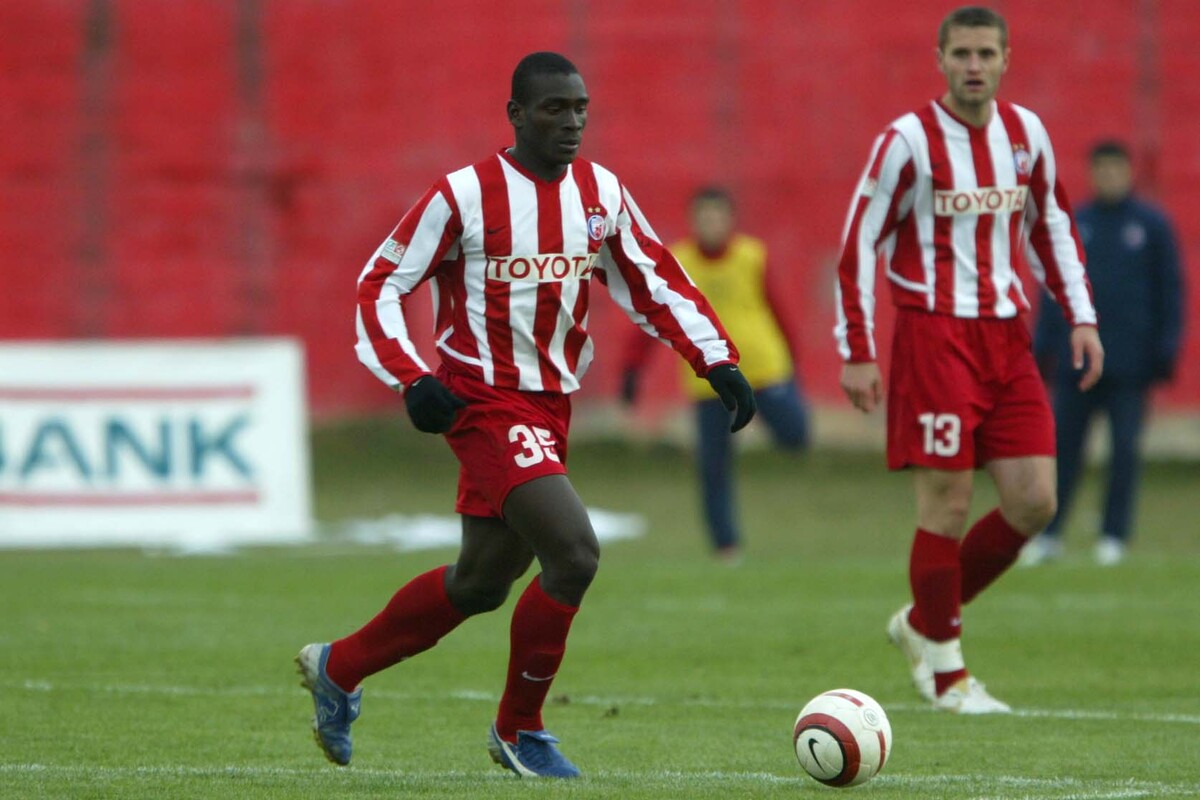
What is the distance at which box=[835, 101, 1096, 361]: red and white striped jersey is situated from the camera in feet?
24.1

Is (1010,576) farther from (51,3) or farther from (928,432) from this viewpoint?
(51,3)

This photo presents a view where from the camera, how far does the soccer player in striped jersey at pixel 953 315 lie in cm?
732

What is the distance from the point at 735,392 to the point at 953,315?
1637 millimetres

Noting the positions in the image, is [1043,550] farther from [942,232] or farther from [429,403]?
[429,403]

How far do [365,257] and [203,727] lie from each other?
13.7 m

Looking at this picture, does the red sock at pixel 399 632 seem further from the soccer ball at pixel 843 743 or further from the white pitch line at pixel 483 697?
the white pitch line at pixel 483 697

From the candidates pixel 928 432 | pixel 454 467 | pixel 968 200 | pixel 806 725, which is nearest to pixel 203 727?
pixel 806 725

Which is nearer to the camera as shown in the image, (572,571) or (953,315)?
(572,571)

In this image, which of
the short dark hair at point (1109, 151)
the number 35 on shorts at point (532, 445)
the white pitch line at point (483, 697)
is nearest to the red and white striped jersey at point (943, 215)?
the white pitch line at point (483, 697)

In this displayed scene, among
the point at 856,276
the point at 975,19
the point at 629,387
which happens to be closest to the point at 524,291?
the point at 856,276

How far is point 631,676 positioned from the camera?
326 inches

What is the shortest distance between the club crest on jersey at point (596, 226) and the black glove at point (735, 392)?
1.63ft

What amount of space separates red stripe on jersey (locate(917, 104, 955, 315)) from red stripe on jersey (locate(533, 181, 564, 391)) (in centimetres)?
188

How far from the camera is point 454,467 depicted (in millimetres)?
19484
